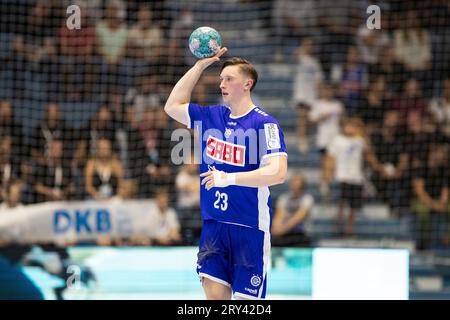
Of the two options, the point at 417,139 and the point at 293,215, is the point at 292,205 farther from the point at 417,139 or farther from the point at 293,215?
the point at 417,139

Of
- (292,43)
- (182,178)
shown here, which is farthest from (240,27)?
(182,178)

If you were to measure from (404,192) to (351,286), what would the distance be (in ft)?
10.6

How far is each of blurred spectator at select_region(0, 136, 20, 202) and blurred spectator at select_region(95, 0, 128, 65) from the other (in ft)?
6.67

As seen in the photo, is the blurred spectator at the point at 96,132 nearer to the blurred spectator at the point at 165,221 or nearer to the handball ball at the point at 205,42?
the blurred spectator at the point at 165,221

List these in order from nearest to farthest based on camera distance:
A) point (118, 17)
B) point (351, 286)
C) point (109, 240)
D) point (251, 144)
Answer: point (251, 144)
point (351, 286)
point (109, 240)
point (118, 17)

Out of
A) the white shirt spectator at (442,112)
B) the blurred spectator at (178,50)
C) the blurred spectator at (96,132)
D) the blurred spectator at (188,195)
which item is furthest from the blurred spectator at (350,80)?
the blurred spectator at (96,132)

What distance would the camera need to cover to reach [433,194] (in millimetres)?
13734

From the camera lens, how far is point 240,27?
48.6 ft

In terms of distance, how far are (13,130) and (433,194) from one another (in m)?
5.70

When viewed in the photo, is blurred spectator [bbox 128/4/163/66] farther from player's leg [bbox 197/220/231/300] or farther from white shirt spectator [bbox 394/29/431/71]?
player's leg [bbox 197/220/231/300]

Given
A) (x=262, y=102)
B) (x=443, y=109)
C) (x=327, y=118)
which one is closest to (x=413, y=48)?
(x=443, y=109)

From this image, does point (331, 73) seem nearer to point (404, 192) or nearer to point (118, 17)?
point (404, 192)

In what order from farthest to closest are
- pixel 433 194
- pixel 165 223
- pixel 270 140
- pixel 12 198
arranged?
pixel 433 194
pixel 165 223
pixel 12 198
pixel 270 140

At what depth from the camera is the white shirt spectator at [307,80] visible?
46.6 ft
